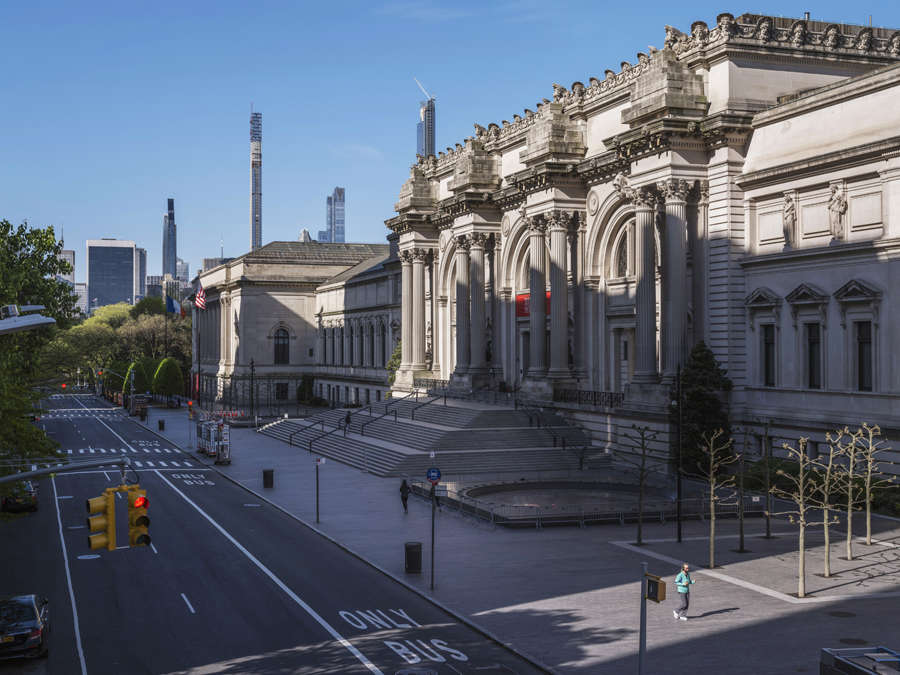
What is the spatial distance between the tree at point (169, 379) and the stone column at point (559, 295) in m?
75.1

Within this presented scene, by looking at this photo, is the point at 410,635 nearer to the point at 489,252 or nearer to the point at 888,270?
the point at 888,270

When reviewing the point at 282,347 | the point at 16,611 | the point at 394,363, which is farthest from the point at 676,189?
the point at 282,347

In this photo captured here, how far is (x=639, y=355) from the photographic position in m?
51.5

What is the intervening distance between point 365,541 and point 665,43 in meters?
31.0

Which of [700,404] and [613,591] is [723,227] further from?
[613,591]

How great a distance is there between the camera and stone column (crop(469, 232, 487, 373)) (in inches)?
2815

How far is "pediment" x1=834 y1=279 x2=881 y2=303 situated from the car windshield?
33.7 metres

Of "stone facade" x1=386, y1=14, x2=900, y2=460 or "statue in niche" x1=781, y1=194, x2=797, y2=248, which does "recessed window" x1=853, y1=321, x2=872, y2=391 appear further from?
"statue in niche" x1=781, y1=194, x2=797, y2=248

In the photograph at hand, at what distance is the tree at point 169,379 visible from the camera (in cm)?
12369

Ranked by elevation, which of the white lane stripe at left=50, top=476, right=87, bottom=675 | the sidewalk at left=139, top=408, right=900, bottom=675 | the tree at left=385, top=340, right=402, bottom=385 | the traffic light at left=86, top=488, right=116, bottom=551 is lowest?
the white lane stripe at left=50, top=476, right=87, bottom=675

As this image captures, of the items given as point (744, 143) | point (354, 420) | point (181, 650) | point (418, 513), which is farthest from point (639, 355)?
point (181, 650)

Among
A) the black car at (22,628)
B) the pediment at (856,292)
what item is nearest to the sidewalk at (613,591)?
the pediment at (856,292)

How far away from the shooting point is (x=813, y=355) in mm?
44812

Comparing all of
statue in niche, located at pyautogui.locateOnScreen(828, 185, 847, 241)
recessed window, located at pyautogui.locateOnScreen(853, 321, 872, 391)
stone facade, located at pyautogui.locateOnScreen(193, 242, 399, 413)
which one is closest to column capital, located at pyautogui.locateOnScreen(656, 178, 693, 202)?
statue in niche, located at pyautogui.locateOnScreen(828, 185, 847, 241)
